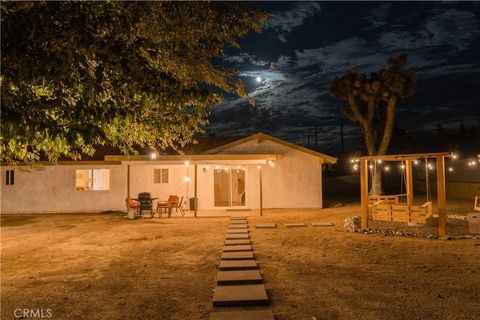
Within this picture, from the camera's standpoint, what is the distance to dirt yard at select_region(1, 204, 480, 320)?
18.1 feet

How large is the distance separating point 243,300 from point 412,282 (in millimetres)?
3031

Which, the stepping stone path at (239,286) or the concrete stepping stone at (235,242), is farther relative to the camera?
the concrete stepping stone at (235,242)

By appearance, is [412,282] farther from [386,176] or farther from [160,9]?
[386,176]

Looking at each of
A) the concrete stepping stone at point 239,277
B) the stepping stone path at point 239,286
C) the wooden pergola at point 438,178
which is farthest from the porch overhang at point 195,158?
the concrete stepping stone at point 239,277

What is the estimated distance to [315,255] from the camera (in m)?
9.00

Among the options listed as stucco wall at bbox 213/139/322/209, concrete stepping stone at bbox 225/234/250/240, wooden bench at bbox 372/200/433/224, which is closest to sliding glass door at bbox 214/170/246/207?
stucco wall at bbox 213/139/322/209

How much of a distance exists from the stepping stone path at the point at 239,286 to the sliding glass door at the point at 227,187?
10442mm

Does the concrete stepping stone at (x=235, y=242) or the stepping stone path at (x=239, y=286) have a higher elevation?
the concrete stepping stone at (x=235, y=242)

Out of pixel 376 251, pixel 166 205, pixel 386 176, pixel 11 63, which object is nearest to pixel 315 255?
pixel 376 251

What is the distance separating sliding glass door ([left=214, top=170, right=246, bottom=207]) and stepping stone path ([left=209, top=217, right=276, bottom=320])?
10.4m

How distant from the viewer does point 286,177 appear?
62.2 feet

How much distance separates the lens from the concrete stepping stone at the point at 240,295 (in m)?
5.60

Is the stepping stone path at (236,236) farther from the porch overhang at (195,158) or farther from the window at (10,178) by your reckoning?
the window at (10,178)

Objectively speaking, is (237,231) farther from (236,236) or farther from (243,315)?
(243,315)
